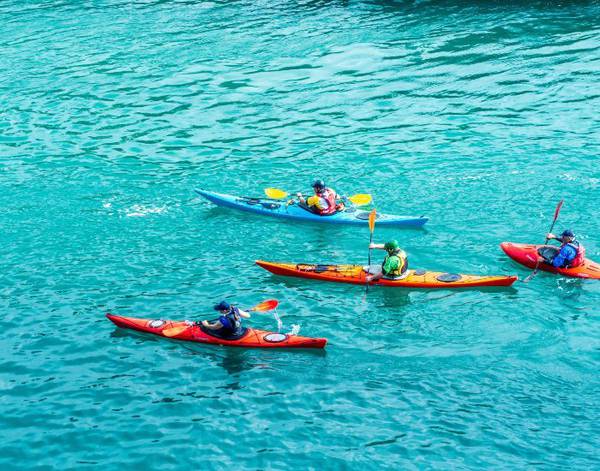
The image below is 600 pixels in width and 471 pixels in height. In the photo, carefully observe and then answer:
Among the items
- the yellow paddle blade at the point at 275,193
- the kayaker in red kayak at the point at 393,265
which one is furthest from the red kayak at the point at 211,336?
the yellow paddle blade at the point at 275,193

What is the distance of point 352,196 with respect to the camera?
31281 millimetres

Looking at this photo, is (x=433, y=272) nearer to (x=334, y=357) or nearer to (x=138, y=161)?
(x=334, y=357)

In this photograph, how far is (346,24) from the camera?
52906 millimetres

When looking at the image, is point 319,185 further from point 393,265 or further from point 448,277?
point 448,277

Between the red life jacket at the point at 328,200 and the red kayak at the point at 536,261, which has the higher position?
the red life jacket at the point at 328,200

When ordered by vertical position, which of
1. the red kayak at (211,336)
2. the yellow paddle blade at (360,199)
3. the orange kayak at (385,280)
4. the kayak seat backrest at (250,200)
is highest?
the yellow paddle blade at (360,199)

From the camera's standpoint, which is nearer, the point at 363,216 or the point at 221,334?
the point at 221,334

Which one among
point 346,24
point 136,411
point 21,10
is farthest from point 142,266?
point 21,10

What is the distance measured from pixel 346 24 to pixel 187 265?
2972cm

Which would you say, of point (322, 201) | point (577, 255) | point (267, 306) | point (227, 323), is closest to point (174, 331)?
point (227, 323)

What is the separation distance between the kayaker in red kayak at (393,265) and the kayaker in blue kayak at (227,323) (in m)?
4.80

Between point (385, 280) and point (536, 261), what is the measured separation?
192 inches

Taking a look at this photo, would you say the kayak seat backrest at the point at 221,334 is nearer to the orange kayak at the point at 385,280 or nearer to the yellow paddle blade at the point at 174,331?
the yellow paddle blade at the point at 174,331

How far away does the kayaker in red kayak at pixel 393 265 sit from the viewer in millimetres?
25953
